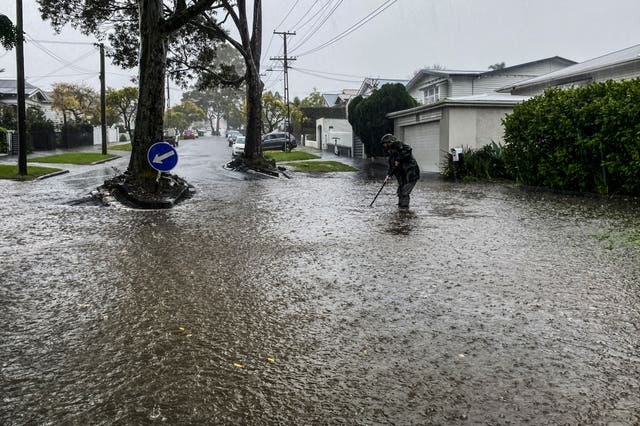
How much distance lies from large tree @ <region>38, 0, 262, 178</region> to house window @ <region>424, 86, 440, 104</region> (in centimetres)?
1473

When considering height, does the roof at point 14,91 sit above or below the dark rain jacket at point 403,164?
above

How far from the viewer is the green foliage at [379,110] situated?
105 feet

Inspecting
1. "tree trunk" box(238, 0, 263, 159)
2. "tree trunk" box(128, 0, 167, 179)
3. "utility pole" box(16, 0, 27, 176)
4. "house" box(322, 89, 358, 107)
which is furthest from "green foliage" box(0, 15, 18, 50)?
"house" box(322, 89, 358, 107)

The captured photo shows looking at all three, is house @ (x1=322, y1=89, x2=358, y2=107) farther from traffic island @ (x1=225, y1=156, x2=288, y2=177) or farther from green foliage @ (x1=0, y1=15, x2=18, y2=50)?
green foliage @ (x1=0, y1=15, x2=18, y2=50)

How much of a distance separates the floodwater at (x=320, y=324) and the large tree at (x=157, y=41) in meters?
5.76

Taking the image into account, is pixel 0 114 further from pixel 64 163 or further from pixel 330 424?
pixel 330 424

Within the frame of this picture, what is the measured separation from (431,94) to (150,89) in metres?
26.7

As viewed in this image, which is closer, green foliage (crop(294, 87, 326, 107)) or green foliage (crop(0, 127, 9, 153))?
green foliage (crop(0, 127, 9, 153))

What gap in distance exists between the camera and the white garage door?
988 inches

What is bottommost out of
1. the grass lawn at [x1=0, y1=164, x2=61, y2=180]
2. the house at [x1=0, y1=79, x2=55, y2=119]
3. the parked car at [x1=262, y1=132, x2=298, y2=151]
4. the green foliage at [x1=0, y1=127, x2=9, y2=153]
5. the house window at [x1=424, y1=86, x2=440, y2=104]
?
the grass lawn at [x1=0, y1=164, x2=61, y2=180]

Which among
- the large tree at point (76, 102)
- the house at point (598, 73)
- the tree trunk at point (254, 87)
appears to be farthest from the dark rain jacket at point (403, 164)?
the large tree at point (76, 102)

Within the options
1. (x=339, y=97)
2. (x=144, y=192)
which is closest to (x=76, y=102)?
(x=339, y=97)

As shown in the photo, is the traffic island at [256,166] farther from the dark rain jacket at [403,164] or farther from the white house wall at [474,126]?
the dark rain jacket at [403,164]

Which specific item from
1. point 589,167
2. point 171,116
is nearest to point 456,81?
point 589,167
